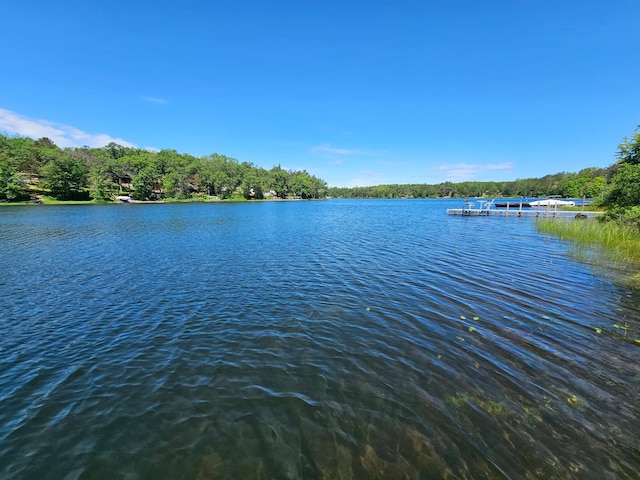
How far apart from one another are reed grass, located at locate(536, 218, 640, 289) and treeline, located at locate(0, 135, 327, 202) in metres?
117

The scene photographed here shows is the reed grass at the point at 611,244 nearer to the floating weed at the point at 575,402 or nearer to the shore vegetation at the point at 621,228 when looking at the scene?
the shore vegetation at the point at 621,228

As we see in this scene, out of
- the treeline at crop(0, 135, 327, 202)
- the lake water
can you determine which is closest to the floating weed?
the lake water

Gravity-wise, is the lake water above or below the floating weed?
below

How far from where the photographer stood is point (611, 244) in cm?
2277

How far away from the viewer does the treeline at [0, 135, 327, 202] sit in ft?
298

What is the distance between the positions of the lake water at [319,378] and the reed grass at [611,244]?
4.48 m

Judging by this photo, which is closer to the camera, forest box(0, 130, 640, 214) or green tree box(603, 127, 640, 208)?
green tree box(603, 127, 640, 208)

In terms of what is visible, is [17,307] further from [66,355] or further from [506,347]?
[506,347]

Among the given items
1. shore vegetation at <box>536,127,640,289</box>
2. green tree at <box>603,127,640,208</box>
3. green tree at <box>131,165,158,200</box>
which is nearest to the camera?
shore vegetation at <box>536,127,640,289</box>

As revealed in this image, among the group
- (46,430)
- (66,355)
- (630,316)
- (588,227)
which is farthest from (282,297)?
(588,227)

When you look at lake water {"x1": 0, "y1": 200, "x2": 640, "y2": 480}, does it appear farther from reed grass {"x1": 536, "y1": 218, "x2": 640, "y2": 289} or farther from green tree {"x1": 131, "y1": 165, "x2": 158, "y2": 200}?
green tree {"x1": 131, "y1": 165, "x2": 158, "y2": 200}

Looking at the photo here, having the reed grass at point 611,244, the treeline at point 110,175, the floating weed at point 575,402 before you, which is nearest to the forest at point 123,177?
the treeline at point 110,175

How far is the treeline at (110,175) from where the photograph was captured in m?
90.7

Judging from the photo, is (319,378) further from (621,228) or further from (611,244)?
(621,228)
